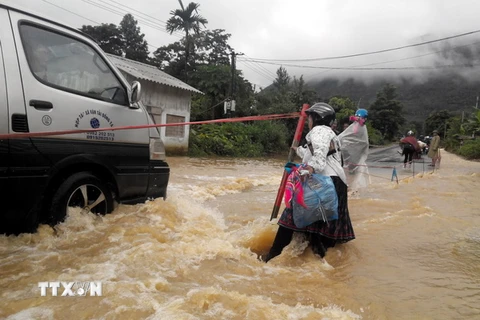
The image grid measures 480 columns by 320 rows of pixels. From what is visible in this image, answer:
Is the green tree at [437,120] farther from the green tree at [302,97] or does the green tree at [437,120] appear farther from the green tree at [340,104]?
the green tree at [302,97]

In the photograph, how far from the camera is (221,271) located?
121 inches

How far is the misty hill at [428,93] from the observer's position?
130 m

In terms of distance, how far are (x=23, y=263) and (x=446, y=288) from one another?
3494 millimetres

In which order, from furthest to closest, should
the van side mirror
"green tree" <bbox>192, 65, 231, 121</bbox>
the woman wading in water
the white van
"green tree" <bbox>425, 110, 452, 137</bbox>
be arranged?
"green tree" <bbox>425, 110, 452, 137</bbox>, "green tree" <bbox>192, 65, 231, 121</bbox>, the van side mirror, the woman wading in water, the white van

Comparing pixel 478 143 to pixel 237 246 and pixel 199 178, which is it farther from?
pixel 237 246

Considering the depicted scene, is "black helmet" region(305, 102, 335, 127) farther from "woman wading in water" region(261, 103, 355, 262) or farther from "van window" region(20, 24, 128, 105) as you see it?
"van window" region(20, 24, 128, 105)

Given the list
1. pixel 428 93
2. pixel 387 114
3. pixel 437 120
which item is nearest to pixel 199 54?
pixel 387 114

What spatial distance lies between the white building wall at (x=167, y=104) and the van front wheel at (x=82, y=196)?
41.0ft

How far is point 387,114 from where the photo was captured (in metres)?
58.5

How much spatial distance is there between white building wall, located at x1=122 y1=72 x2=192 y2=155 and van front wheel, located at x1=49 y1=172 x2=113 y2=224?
1251cm

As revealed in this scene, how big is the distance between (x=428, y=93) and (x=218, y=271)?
176 meters

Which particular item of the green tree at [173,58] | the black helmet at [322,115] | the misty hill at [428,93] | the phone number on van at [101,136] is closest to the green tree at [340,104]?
the green tree at [173,58]

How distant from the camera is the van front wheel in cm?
305

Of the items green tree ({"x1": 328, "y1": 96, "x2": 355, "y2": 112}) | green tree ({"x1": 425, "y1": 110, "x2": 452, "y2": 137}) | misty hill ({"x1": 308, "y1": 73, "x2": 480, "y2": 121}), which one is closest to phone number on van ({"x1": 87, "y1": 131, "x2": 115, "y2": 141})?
green tree ({"x1": 328, "y1": 96, "x2": 355, "y2": 112})
